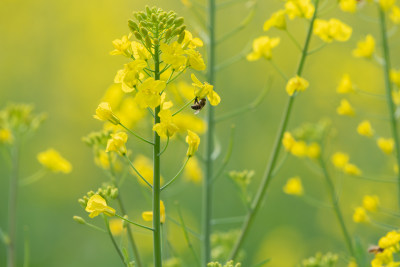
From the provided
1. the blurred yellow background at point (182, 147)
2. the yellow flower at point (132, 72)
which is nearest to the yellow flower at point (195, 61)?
the yellow flower at point (132, 72)

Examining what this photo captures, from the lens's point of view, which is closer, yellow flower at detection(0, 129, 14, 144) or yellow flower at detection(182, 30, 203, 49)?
yellow flower at detection(182, 30, 203, 49)

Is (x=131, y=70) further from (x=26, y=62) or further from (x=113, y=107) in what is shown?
(x=26, y=62)

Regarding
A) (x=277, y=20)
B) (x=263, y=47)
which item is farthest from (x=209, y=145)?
(x=277, y=20)

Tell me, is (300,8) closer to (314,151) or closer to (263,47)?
(263,47)

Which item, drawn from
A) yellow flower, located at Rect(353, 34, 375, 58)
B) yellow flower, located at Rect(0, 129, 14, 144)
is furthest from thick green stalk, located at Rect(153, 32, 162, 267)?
yellow flower, located at Rect(353, 34, 375, 58)

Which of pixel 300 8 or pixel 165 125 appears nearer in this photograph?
pixel 165 125

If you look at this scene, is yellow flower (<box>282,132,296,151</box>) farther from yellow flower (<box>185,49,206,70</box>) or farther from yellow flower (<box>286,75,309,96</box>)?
yellow flower (<box>185,49,206,70</box>)

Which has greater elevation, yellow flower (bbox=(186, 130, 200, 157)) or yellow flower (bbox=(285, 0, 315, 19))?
yellow flower (bbox=(285, 0, 315, 19))
